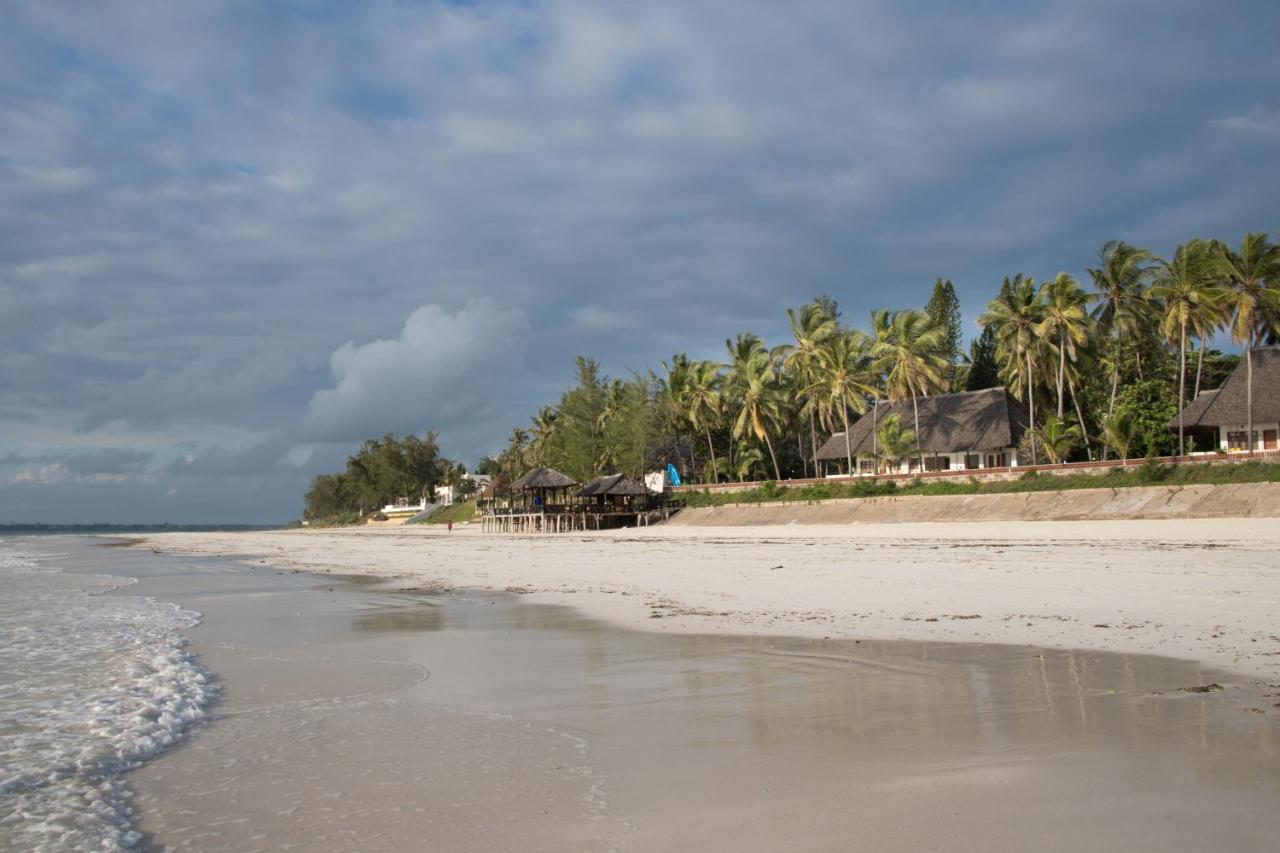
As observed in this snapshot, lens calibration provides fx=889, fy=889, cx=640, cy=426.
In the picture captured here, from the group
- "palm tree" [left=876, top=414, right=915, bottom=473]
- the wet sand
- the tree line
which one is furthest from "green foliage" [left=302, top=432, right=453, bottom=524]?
the wet sand

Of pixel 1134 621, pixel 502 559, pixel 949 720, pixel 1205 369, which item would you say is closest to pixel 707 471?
pixel 1205 369

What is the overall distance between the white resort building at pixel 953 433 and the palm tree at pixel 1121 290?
18.4 ft

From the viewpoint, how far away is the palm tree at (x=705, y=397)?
57.2 m

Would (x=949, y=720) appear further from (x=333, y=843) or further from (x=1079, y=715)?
(x=333, y=843)

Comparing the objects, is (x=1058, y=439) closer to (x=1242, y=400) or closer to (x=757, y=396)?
(x=1242, y=400)

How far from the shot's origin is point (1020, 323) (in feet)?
146

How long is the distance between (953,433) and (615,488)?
19.2m

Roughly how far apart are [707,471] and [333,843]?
57884 mm

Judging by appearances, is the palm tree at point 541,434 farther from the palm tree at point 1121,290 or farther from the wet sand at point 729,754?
the wet sand at point 729,754

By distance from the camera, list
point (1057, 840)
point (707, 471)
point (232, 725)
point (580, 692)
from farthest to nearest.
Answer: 1. point (707, 471)
2. point (580, 692)
3. point (232, 725)
4. point (1057, 840)

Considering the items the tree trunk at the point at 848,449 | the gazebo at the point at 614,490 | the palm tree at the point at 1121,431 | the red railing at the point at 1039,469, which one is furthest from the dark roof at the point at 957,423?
the gazebo at the point at 614,490

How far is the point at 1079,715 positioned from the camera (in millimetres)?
5852

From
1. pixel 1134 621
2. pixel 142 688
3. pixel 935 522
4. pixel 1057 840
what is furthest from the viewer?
pixel 935 522

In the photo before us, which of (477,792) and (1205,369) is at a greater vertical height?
(1205,369)
